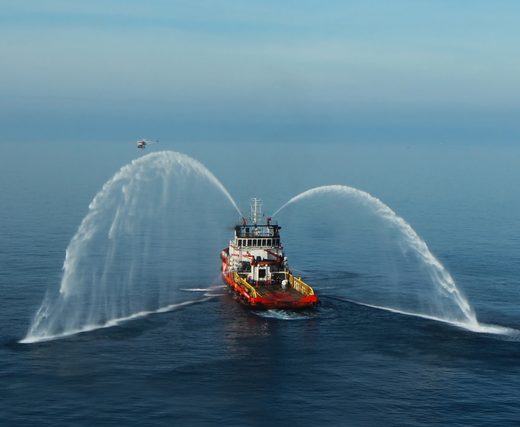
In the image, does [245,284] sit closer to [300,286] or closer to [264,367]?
[300,286]

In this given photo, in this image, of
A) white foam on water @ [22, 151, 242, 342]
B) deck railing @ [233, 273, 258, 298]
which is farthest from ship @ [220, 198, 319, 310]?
white foam on water @ [22, 151, 242, 342]

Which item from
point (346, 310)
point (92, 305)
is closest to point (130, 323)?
point (92, 305)

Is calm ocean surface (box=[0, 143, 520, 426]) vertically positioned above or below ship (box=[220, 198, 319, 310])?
below

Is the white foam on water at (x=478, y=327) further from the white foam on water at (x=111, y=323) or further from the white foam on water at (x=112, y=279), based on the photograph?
the white foam on water at (x=112, y=279)

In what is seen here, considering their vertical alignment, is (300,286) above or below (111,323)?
above

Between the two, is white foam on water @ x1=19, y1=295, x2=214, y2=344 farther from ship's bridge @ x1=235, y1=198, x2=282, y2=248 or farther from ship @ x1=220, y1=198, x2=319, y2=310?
ship's bridge @ x1=235, y1=198, x2=282, y2=248

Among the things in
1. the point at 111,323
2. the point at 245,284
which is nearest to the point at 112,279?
the point at 245,284

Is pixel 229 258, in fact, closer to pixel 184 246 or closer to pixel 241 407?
pixel 184 246
